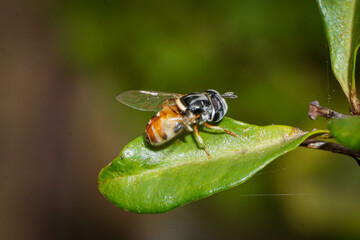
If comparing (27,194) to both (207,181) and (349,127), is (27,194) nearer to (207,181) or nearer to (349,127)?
(207,181)

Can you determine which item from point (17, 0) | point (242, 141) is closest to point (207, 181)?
point (242, 141)

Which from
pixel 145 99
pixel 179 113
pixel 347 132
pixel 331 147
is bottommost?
pixel 331 147

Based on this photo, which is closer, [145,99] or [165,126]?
[165,126]

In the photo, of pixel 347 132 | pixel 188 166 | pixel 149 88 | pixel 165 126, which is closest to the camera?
pixel 347 132

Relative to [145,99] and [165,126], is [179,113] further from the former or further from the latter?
[145,99]

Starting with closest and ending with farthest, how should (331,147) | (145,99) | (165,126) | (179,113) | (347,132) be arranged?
(347,132) → (331,147) → (165,126) → (179,113) → (145,99)

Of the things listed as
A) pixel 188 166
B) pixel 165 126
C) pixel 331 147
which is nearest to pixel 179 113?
pixel 165 126
